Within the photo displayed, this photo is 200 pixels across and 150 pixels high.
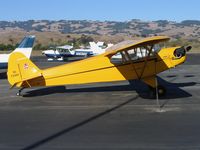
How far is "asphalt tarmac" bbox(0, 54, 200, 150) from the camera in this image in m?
8.50

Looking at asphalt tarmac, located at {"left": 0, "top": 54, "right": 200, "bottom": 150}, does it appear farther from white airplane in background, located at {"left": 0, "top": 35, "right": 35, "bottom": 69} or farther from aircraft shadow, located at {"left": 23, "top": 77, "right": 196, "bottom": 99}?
white airplane in background, located at {"left": 0, "top": 35, "right": 35, "bottom": 69}

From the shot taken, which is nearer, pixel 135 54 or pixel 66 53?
pixel 135 54

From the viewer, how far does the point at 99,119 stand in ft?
36.5

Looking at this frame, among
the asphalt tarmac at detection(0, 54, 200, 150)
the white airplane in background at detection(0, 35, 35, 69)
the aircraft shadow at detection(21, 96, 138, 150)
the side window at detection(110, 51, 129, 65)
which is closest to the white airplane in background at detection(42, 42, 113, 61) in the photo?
the white airplane in background at detection(0, 35, 35, 69)

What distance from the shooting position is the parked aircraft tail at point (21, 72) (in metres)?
15.0

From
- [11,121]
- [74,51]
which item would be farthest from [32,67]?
[74,51]

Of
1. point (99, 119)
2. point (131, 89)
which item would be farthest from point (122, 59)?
point (99, 119)

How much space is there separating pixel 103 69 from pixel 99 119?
4528 millimetres

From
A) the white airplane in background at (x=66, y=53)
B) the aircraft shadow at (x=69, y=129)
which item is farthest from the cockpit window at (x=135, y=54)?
the white airplane in background at (x=66, y=53)

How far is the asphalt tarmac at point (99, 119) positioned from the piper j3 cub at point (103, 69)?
654mm

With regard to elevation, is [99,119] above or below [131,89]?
above

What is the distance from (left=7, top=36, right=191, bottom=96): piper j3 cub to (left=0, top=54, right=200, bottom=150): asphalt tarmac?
0.65 meters

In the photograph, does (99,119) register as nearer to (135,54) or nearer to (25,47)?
(135,54)

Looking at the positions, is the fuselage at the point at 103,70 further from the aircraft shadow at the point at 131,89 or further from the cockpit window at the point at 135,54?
the aircraft shadow at the point at 131,89
